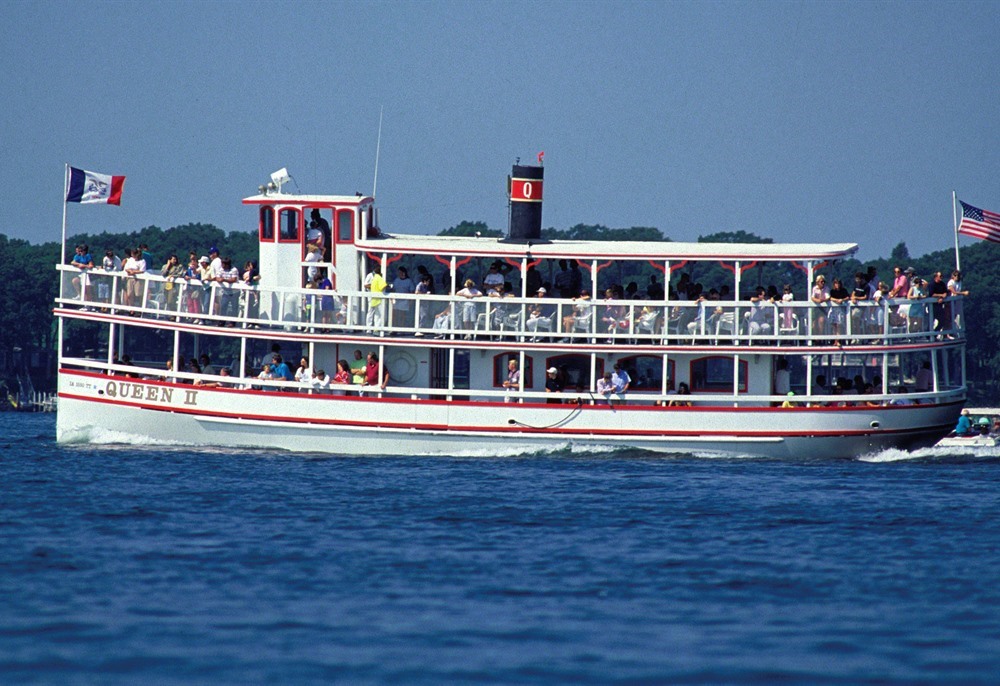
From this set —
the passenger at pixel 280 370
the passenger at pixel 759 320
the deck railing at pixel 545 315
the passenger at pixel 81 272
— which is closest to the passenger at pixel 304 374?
the passenger at pixel 280 370

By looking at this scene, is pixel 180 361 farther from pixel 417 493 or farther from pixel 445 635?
pixel 445 635

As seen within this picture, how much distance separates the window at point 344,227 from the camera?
3541 centimetres

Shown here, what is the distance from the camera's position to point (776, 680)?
15727 millimetres

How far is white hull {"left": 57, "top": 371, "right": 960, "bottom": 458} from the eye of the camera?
34.1m

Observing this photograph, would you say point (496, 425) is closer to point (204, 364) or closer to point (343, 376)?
point (343, 376)

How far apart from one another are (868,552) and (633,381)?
41.1 ft

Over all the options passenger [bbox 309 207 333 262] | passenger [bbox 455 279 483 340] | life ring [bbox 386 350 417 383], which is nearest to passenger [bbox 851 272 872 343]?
passenger [bbox 455 279 483 340]

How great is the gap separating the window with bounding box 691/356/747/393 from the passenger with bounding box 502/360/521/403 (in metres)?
4.18

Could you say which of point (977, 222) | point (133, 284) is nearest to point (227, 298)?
point (133, 284)

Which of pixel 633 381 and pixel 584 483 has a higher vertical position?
pixel 633 381

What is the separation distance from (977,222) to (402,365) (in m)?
14.7

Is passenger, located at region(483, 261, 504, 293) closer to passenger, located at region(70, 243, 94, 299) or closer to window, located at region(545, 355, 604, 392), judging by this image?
window, located at region(545, 355, 604, 392)

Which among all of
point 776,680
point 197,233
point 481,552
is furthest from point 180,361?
point 197,233

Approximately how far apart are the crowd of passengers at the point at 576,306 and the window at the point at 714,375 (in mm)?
1299
